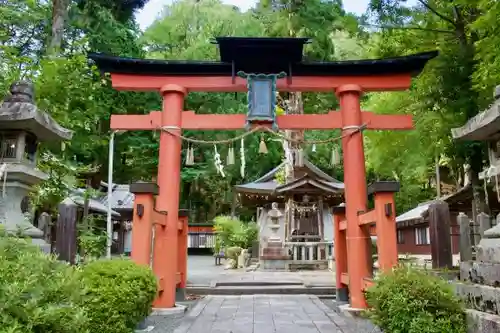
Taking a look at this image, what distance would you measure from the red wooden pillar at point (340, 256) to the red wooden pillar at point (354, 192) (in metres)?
1.07

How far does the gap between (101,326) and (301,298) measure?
19.8 ft

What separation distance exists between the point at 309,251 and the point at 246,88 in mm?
11331

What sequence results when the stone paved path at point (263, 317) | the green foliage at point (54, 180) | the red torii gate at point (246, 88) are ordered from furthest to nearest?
the green foliage at point (54, 180) → the red torii gate at point (246, 88) → the stone paved path at point (263, 317)

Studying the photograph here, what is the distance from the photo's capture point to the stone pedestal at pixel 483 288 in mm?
4160

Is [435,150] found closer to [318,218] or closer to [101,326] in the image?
[318,218]

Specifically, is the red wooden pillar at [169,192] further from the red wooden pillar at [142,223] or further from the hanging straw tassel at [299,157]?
the hanging straw tassel at [299,157]

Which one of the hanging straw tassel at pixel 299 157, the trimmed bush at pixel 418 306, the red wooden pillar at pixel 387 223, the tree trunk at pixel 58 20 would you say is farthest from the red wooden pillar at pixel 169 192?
the hanging straw tassel at pixel 299 157

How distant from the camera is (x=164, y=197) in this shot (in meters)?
7.94

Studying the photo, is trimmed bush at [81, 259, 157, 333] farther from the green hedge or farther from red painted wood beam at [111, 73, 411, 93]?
red painted wood beam at [111, 73, 411, 93]

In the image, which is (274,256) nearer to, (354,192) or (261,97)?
(354,192)

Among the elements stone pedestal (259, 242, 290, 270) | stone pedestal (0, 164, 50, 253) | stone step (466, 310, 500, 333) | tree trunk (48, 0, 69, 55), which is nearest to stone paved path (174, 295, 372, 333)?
stone step (466, 310, 500, 333)

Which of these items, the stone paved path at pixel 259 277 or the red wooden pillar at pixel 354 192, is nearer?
the red wooden pillar at pixel 354 192

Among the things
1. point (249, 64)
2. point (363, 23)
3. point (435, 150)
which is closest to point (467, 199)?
point (435, 150)

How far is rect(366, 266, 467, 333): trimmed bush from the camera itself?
4.30 metres
